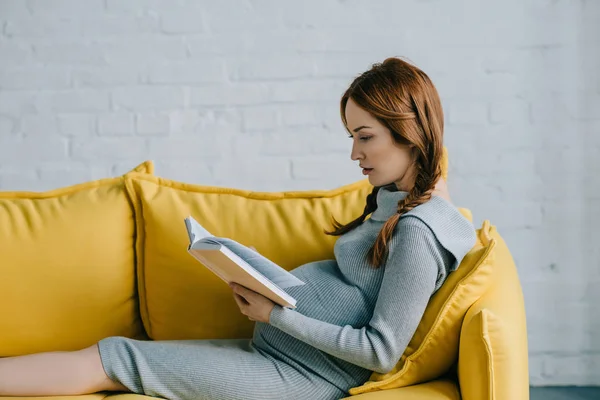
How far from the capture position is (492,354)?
1.31 meters

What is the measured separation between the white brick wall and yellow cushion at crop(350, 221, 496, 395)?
976 mm

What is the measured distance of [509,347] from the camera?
133 cm

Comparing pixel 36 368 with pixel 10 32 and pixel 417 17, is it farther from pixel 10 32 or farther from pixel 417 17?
pixel 417 17

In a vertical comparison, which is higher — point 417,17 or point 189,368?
point 417,17

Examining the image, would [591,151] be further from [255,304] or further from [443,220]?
[255,304]

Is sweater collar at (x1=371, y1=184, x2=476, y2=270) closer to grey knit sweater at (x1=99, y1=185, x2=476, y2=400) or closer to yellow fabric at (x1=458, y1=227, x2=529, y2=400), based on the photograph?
grey knit sweater at (x1=99, y1=185, x2=476, y2=400)

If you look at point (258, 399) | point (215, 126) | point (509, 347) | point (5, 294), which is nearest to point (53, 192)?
point (5, 294)

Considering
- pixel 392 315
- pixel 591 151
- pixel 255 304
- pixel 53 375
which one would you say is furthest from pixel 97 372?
pixel 591 151

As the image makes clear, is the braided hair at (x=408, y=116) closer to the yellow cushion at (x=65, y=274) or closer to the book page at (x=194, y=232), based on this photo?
the book page at (x=194, y=232)

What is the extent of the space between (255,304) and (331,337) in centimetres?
18

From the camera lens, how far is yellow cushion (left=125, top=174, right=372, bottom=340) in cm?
180

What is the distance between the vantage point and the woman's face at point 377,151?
5.16 ft

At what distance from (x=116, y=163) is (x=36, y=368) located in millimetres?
1026

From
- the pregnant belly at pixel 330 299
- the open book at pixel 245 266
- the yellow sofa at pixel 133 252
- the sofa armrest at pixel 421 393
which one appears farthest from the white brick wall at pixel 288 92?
the sofa armrest at pixel 421 393
